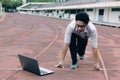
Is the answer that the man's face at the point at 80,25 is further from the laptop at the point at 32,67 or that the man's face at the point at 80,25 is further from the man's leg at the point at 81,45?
the laptop at the point at 32,67

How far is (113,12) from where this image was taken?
4003 cm

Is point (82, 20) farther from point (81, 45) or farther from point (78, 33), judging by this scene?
point (81, 45)

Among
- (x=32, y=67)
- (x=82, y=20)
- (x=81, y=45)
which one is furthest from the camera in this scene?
(x=81, y=45)

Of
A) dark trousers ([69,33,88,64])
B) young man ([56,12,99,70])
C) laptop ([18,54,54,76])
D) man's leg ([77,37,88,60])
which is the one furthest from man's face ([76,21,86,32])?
laptop ([18,54,54,76])

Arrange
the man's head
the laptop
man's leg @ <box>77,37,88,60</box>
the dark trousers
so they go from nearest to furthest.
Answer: the man's head
the laptop
the dark trousers
man's leg @ <box>77,37,88,60</box>

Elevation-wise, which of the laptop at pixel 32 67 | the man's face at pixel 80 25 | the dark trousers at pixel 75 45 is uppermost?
the man's face at pixel 80 25

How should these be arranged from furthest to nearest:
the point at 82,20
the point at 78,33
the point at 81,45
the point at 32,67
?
1. the point at 81,45
2. the point at 78,33
3. the point at 32,67
4. the point at 82,20

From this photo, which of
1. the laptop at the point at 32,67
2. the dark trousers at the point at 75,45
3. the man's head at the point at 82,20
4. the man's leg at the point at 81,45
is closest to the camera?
the man's head at the point at 82,20

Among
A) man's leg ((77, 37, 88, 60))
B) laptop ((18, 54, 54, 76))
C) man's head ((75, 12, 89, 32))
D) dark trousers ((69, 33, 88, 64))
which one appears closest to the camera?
man's head ((75, 12, 89, 32))

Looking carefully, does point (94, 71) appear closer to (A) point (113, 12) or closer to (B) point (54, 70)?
(B) point (54, 70)

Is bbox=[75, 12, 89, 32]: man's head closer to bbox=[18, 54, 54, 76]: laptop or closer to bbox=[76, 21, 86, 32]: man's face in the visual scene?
bbox=[76, 21, 86, 32]: man's face

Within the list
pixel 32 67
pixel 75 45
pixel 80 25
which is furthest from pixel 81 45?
pixel 32 67

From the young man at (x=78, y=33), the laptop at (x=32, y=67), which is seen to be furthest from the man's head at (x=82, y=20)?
the laptop at (x=32, y=67)

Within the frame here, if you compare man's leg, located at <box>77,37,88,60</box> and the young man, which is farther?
man's leg, located at <box>77,37,88,60</box>
